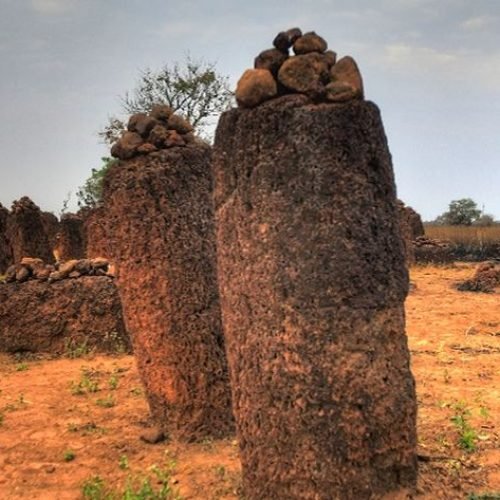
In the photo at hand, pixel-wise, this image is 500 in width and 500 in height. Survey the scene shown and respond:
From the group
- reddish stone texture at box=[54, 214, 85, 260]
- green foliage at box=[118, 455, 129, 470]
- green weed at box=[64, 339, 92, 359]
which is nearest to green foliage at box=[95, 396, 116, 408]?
green foliage at box=[118, 455, 129, 470]

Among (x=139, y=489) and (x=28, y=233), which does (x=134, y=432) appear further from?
(x=28, y=233)

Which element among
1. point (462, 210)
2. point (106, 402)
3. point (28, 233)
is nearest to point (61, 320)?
point (106, 402)

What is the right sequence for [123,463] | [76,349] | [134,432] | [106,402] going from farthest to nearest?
[76,349] → [106,402] → [134,432] → [123,463]

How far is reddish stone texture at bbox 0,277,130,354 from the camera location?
889cm

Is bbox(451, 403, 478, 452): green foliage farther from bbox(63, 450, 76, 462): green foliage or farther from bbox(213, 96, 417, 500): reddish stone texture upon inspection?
bbox(63, 450, 76, 462): green foliage

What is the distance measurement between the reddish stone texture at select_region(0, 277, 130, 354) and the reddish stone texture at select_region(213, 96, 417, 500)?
569 cm

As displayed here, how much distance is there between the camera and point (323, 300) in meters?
3.30

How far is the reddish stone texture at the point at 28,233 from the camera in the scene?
55.0ft

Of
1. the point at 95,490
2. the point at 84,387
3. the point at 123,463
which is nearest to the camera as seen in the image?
the point at 95,490

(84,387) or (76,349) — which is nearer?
(84,387)

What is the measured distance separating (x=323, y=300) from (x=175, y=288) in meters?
2.20

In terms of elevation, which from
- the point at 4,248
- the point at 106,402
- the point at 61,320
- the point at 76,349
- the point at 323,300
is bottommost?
the point at 106,402

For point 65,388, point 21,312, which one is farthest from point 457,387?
point 21,312

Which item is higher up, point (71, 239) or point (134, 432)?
point (71, 239)
